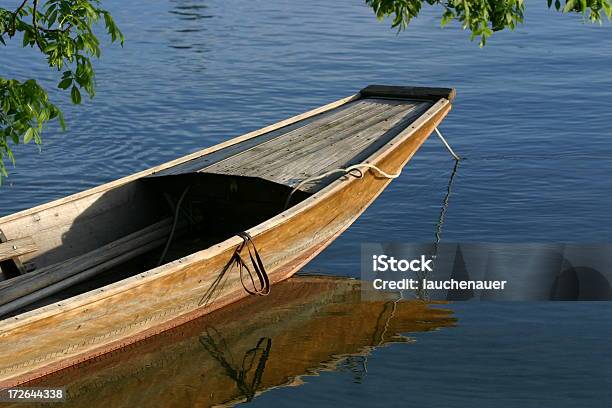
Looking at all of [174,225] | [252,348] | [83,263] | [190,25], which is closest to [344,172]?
[174,225]

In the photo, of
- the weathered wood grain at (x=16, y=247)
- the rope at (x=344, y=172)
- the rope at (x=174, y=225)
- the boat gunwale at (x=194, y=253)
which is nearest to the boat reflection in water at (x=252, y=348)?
the boat gunwale at (x=194, y=253)

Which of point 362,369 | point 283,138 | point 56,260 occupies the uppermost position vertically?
point 283,138

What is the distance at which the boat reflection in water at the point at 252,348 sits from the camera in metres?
9.80

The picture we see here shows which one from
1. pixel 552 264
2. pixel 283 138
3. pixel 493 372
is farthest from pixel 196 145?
pixel 493 372

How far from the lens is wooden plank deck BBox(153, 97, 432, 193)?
12148mm

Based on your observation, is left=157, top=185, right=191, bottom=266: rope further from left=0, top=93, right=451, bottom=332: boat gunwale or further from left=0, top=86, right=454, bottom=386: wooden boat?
left=0, top=93, right=451, bottom=332: boat gunwale

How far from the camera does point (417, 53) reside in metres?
24.1

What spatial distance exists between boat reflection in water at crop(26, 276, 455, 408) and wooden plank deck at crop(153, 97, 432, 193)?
138cm

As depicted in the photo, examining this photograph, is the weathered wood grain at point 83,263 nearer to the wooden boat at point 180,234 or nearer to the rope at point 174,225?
the wooden boat at point 180,234

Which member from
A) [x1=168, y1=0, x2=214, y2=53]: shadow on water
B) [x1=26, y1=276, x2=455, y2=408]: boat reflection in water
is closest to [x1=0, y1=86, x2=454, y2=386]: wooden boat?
[x1=26, y1=276, x2=455, y2=408]: boat reflection in water

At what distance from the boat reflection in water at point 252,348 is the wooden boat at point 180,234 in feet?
0.73

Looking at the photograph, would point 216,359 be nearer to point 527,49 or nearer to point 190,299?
point 190,299

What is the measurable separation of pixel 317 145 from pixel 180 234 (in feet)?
7.16

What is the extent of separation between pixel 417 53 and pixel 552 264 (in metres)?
12.1
